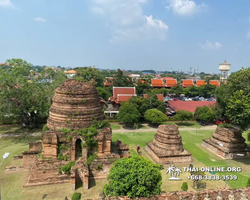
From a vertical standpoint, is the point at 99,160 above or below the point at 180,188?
above

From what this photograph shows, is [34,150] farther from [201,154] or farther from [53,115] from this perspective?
[201,154]

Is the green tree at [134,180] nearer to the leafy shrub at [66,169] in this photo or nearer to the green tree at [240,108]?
the leafy shrub at [66,169]

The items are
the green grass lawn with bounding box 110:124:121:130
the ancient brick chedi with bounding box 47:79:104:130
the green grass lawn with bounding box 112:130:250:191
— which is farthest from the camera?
the green grass lawn with bounding box 110:124:121:130

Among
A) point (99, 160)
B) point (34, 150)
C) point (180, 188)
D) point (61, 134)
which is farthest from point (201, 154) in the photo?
point (34, 150)

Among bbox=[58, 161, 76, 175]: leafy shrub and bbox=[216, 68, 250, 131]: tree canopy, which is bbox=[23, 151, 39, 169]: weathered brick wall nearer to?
bbox=[58, 161, 76, 175]: leafy shrub

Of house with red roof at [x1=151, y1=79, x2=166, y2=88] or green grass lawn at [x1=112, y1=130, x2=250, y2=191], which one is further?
house with red roof at [x1=151, y1=79, x2=166, y2=88]

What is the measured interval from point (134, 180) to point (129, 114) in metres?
20.2

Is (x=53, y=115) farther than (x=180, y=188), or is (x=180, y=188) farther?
(x=53, y=115)

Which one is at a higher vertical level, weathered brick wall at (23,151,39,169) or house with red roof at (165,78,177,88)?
house with red roof at (165,78,177,88)

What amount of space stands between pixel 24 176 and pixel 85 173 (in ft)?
19.7

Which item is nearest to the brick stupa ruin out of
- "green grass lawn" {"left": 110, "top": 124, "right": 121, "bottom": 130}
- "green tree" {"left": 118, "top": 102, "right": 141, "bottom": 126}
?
"green tree" {"left": 118, "top": 102, "right": 141, "bottom": 126}

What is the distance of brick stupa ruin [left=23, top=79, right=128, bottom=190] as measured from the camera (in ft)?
51.7

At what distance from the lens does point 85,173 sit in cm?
1492

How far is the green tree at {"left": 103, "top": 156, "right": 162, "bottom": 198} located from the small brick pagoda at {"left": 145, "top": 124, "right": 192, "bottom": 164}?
828 centimetres
